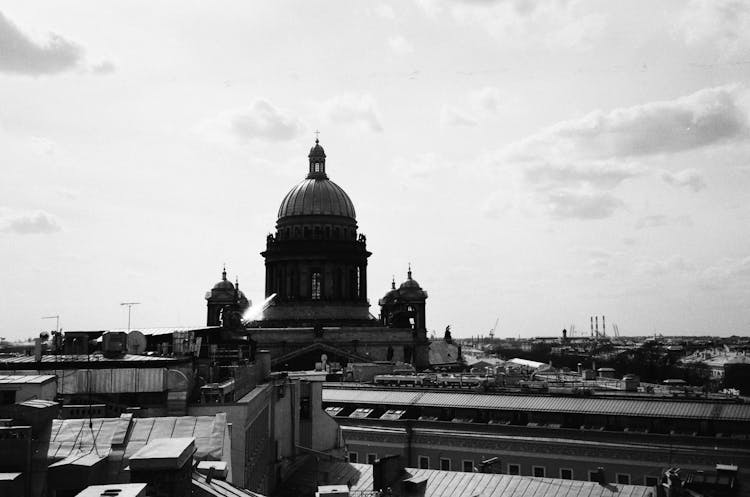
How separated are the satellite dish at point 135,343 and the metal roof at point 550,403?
28661mm

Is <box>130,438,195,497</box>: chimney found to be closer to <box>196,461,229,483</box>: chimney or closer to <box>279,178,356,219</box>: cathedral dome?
<box>196,461,229,483</box>: chimney

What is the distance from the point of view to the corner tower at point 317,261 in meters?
128

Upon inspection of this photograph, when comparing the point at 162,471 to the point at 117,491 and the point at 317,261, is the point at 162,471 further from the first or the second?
the point at 317,261

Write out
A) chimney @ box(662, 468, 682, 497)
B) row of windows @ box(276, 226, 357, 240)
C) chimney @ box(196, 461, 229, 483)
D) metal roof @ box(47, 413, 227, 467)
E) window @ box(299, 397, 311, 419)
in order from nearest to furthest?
chimney @ box(196, 461, 229, 483), metal roof @ box(47, 413, 227, 467), chimney @ box(662, 468, 682, 497), window @ box(299, 397, 311, 419), row of windows @ box(276, 226, 357, 240)

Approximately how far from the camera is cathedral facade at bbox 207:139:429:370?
394 ft

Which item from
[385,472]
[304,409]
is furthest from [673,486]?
[304,409]

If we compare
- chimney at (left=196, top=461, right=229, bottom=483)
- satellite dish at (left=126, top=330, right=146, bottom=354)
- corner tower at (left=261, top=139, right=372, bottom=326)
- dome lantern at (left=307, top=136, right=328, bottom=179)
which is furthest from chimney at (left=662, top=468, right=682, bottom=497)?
dome lantern at (left=307, top=136, right=328, bottom=179)

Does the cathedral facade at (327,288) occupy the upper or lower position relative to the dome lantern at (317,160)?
lower

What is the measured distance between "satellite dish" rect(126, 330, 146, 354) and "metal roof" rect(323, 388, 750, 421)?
28661 mm

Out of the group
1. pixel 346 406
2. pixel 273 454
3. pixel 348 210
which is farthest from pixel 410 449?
pixel 348 210

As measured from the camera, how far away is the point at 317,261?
427 ft

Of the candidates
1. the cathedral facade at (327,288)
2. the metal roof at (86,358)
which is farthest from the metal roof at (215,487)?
the cathedral facade at (327,288)

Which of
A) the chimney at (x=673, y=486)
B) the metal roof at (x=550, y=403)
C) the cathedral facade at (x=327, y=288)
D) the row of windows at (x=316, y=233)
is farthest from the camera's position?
the row of windows at (x=316, y=233)

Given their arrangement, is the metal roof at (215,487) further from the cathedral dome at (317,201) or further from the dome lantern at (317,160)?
the dome lantern at (317,160)
